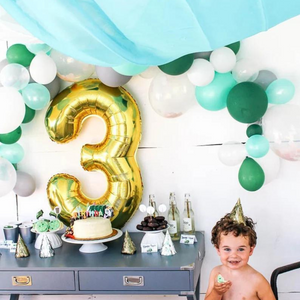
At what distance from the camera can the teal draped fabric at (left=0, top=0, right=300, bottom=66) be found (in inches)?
13.2

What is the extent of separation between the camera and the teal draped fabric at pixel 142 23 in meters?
0.34

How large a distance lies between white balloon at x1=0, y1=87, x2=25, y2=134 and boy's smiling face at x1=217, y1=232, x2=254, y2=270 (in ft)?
3.46

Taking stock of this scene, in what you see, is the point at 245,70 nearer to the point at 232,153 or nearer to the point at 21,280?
the point at 232,153

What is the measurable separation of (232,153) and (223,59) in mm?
435

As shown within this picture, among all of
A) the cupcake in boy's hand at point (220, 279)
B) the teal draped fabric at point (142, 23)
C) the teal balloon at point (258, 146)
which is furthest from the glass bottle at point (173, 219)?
the teal draped fabric at point (142, 23)

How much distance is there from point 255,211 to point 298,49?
848mm

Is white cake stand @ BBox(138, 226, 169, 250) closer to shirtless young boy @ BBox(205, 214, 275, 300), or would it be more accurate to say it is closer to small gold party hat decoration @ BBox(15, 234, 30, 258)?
shirtless young boy @ BBox(205, 214, 275, 300)

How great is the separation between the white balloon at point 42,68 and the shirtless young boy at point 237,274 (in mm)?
1065

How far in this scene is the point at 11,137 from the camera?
2.13m

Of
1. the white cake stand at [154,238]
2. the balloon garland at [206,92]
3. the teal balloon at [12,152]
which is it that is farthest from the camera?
the teal balloon at [12,152]

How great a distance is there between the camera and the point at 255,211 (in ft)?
7.14

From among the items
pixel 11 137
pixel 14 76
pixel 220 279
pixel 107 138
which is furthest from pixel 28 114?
pixel 220 279

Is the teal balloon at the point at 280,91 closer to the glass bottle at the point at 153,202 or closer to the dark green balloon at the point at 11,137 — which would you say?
the glass bottle at the point at 153,202

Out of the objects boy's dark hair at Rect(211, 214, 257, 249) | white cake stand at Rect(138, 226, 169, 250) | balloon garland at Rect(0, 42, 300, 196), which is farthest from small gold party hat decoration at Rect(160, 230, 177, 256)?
balloon garland at Rect(0, 42, 300, 196)
